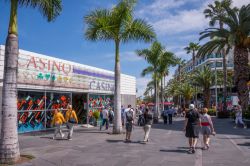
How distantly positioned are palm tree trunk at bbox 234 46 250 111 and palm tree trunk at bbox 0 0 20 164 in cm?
2202

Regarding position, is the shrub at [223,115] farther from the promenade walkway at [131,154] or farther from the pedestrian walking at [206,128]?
the pedestrian walking at [206,128]

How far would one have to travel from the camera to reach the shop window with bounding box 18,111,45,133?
17094 millimetres

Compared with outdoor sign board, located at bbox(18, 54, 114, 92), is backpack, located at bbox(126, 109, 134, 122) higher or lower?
lower

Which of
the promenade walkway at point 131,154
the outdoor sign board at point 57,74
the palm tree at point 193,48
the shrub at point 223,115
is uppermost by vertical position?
the palm tree at point 193,48

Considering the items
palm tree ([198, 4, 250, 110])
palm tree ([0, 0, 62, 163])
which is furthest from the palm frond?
palm tree ([198, 4, 250, 110])

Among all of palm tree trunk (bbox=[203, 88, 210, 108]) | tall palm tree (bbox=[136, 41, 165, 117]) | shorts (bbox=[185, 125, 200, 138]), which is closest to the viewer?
shorts (bbox=[185, 125, 200, 138])

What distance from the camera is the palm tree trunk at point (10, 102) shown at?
30.3 feet

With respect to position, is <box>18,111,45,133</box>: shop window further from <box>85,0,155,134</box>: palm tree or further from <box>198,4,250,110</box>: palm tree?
<box>198,4,250,110</box>: palm tree

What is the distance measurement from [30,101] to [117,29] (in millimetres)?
6460

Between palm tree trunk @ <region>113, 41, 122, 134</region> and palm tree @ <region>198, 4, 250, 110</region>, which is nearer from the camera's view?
palm tree trunk @ <region>113, 41, 122, 134</region>

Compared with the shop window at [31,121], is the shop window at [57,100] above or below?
above

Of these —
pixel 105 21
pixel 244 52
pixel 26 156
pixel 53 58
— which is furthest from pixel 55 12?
pixel 244 52

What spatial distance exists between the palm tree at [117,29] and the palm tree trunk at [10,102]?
860 cm

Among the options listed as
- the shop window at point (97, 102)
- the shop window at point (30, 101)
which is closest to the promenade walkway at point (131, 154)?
Result: the shop window at point (30, 101)
